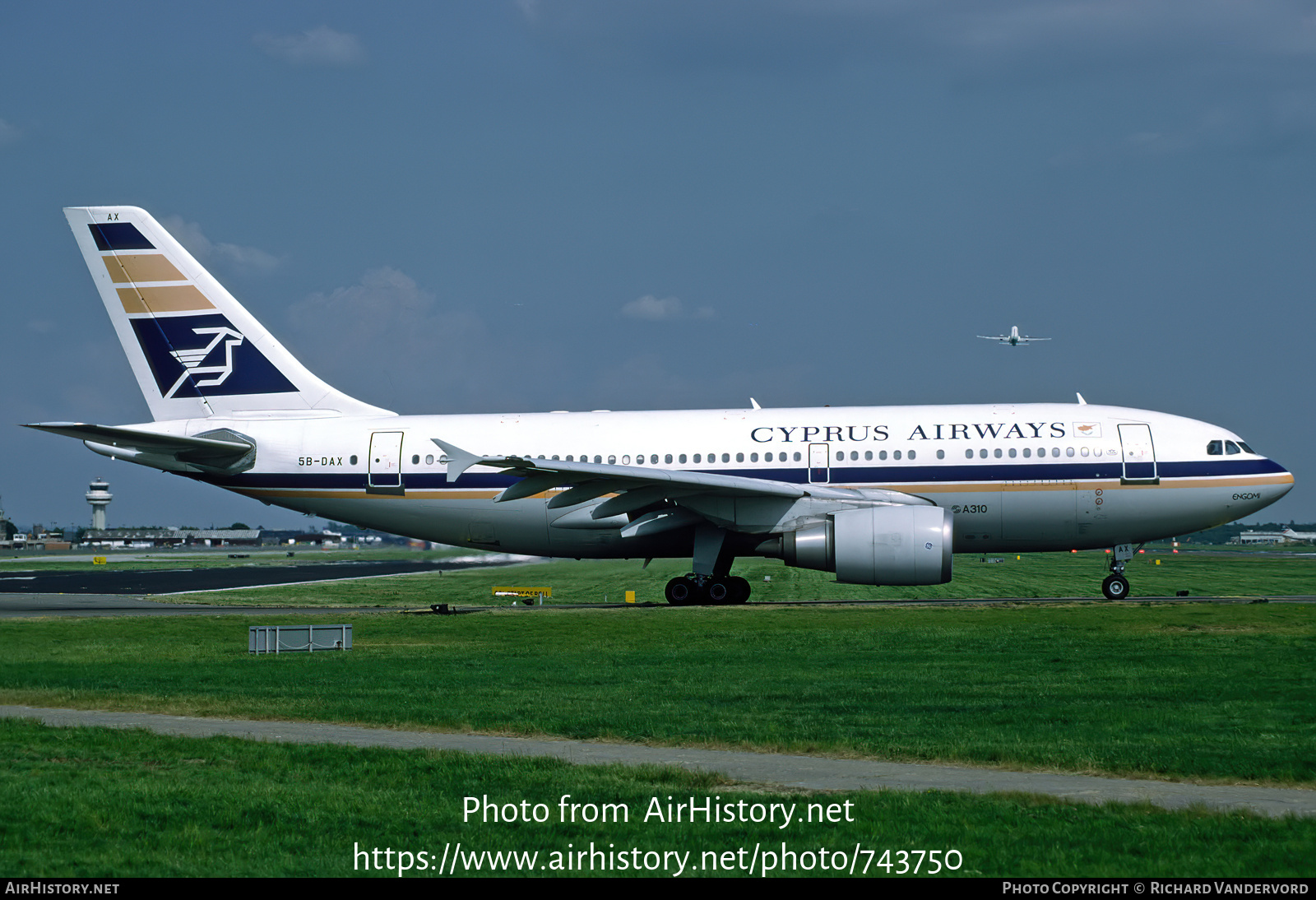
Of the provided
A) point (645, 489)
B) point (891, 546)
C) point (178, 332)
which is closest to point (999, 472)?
point (891, 546)

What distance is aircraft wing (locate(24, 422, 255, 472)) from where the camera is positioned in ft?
93.2

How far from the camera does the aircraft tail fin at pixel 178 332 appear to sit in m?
30.7

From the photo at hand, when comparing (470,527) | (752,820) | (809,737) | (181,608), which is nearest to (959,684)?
(809,737)

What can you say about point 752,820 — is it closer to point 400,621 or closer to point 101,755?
point 101,755

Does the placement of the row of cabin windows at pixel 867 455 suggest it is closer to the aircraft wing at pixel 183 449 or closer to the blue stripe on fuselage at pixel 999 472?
the blue stripe on fuselage at pixel 999 472

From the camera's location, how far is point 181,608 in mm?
32250

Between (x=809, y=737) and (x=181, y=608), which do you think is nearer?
(x=809, y=737)

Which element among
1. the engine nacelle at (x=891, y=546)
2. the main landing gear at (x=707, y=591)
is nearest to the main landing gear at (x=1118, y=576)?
the engine nacelle at (x=891, y=546)

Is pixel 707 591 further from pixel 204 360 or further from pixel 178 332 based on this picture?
pixel 178 332

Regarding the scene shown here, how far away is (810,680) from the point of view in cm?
1513

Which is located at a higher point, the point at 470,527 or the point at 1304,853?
the point at 470,527

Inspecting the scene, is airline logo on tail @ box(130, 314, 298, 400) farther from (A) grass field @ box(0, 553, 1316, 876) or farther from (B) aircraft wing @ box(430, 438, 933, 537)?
(B) aircraft wing @ box(430, 438, 933, 537)

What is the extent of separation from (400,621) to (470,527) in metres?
3.92

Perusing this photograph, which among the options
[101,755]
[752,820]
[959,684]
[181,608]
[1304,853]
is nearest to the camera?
[1304,853]
